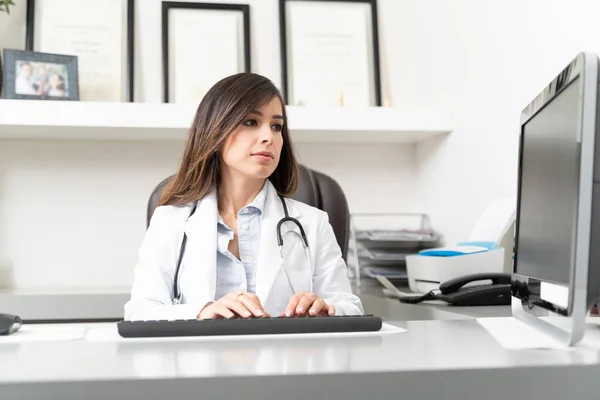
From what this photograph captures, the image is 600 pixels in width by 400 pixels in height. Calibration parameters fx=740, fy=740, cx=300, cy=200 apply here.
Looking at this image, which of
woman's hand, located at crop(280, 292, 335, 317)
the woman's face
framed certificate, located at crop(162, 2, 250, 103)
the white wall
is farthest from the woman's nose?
framed certificate, located at crop(162, 2, 250, 103)

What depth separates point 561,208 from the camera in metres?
0.94

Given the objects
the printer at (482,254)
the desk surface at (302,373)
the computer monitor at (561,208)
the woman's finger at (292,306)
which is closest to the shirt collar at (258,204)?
the woman's finger at (292,306)

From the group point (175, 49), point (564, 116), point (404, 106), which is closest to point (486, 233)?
point (404, 106)

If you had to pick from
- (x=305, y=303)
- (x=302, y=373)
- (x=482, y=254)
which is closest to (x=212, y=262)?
(x=305, y=303)

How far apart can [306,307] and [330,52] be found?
1712 millimetres

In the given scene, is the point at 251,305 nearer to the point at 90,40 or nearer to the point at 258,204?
the point at 258,204

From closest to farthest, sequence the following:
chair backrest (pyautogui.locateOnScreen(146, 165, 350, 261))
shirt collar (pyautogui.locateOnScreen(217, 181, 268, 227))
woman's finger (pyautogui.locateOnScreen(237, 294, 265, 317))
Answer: woman's finger (pyautogui.locateOnScreen(237, 294, 265, 317)), shirt collar (pyautogui.locateOnScreen(217, 181, 268, 227)), chair backrest (pyautogui.locateOnScreen(146, 165, 350, 261))

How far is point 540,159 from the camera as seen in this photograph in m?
1.13

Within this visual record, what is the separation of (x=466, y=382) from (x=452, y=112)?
2043 millimetres

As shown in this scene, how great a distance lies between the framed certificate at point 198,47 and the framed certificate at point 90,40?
0.15 metres

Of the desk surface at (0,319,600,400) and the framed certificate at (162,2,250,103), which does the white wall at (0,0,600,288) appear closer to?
the framed certificate at (162,2,250,103)

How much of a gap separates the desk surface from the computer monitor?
0.11 meters

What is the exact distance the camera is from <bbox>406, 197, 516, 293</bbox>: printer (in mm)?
2045

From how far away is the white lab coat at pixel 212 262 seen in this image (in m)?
1.67
